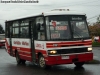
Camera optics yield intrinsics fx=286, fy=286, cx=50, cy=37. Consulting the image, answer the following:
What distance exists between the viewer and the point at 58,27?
13.1m

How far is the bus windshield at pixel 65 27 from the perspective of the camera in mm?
13055

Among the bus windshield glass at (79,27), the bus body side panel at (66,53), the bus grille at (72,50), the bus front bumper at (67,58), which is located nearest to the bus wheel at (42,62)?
the bus body side panel at (66,53)

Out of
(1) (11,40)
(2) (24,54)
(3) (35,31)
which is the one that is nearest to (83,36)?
(3) (35,31)

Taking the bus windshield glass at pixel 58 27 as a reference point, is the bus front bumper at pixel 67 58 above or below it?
below

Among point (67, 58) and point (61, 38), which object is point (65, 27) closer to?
point (61, 38)

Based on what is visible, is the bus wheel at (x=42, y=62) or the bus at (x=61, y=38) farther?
the bus wheel at (x=42, y=62)

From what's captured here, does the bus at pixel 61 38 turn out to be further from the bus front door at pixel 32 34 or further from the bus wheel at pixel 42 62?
the bus front door at pixel 32 34

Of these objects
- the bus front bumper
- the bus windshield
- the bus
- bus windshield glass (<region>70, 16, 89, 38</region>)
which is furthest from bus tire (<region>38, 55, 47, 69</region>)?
bus windshield glass (<region>70, 16, 89, 38</region>)

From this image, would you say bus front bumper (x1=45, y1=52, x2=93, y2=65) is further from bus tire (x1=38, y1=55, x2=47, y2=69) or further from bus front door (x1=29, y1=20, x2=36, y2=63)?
bus front door (x1=29, y1=20, x2=36, y2=63)

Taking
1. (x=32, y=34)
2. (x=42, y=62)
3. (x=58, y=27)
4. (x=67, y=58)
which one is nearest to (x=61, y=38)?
(x=58, y=27)

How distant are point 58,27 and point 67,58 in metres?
1.48

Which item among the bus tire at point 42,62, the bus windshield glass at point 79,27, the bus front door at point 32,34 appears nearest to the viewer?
the bus windshield glass at point 79,27

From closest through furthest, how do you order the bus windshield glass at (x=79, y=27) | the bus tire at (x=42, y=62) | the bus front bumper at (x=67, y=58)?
1. the bus front bumper at (x=67, y=58)
2. the bus windshield glass at (x=79, y=27)
3. the bus tire at (x=42, y=62)

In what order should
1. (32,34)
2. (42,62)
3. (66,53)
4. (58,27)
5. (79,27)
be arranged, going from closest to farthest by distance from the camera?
(66,53) < (58,27) < (79,27) < (42,62) < (32,34)
